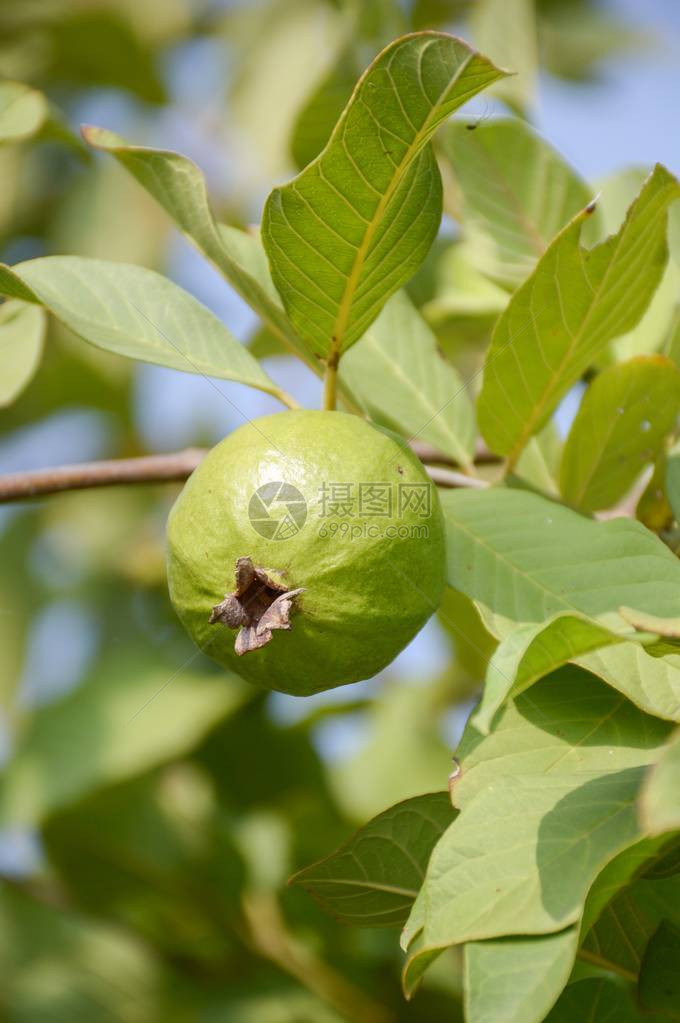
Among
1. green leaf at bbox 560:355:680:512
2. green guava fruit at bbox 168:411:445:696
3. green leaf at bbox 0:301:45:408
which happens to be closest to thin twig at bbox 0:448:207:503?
green leaf at bbox 0:301:45:408

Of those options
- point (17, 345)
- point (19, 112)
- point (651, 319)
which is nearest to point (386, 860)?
point (17, 345)

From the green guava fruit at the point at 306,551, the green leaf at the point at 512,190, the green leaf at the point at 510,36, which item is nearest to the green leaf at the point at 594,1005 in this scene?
the green guava fruit at the point at 306,551

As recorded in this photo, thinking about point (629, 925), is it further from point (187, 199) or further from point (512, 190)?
point (512, 190)

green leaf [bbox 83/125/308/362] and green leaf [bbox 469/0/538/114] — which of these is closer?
green leaf [bbox 83/125/308/362]

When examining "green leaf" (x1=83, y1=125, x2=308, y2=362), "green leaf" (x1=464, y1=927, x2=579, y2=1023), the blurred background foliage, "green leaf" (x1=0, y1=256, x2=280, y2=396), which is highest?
"green leaf" (x1=83, y1=125, x2=308, y2=362)

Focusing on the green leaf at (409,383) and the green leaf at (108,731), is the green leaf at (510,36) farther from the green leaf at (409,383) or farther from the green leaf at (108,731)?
the green leaf at (108,731)

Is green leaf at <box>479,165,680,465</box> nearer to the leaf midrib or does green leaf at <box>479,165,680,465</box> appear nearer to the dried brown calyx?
the leaf midrib
